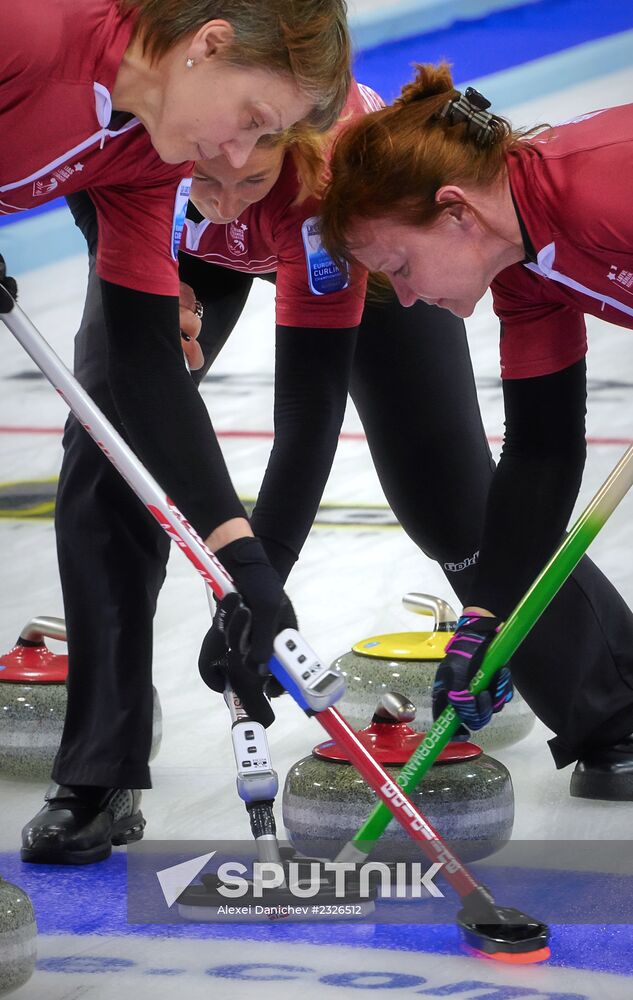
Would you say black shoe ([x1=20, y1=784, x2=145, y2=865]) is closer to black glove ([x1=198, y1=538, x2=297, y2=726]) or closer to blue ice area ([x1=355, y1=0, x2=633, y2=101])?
black glove ([x1=198, y1=538, x2=297, y2=726])

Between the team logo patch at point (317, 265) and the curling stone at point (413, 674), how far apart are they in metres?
0.70

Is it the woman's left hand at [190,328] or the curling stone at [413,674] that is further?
the curling stone at [413,674]

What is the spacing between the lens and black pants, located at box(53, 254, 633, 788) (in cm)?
219

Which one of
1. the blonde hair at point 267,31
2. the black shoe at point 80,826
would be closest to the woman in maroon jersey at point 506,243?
the blonde hair at point 267,31

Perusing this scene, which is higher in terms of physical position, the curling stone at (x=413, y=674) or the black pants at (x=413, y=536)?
the black pants at (x=413, y=536)

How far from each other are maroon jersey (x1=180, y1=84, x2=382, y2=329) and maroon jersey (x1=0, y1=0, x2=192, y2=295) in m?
0.18

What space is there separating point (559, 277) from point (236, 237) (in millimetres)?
550

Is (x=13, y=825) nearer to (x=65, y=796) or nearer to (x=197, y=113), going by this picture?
(x=65, y=796)

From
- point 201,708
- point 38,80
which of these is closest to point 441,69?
point 38,80

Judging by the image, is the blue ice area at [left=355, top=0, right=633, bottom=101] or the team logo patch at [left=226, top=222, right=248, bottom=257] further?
the blue ice area at [left=355, top=0, right=633, bottom=101]

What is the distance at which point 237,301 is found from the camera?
8.38 feet

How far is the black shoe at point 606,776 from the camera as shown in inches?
90.9

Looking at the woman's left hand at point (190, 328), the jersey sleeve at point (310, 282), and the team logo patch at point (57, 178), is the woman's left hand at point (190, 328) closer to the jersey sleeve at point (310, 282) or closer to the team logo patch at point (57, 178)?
the jersey sleeve at point (310, 282)

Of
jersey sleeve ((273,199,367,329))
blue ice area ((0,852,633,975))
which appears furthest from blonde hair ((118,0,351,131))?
blue ice area ((0,852,633,975))
